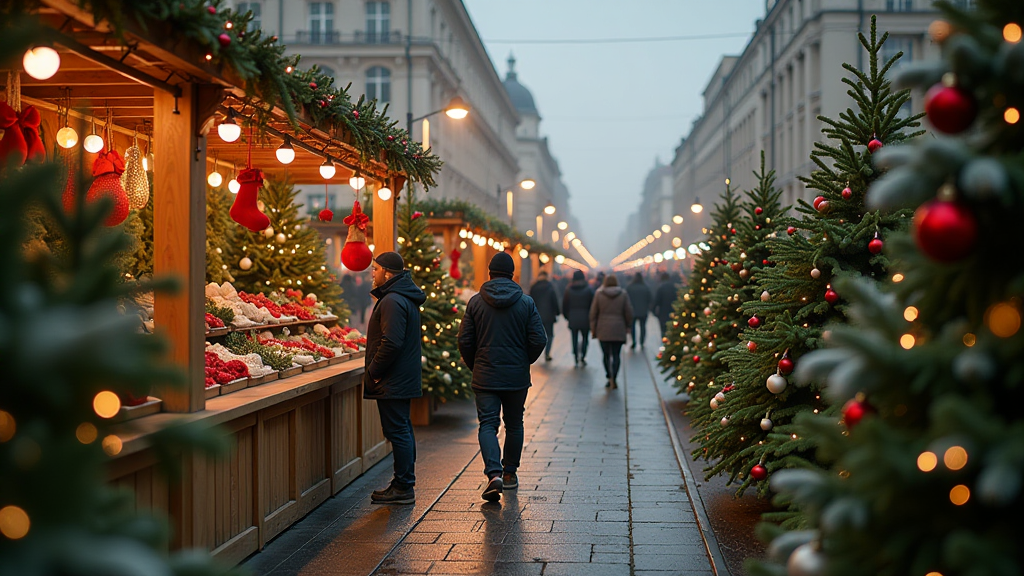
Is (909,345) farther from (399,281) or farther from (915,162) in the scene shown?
(399,281)

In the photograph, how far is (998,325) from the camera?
234 centimetres

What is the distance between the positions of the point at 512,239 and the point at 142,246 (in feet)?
70.1

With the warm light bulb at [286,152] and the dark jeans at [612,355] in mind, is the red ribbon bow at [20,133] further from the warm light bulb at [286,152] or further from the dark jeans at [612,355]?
the dark jeans at [612,355]

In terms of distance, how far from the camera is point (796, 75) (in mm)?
47406

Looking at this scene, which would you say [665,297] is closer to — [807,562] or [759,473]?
[759,473]

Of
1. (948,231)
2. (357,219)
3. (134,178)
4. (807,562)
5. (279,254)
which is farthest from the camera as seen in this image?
Result: (279,254)

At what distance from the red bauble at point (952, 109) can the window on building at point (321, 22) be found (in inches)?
1790

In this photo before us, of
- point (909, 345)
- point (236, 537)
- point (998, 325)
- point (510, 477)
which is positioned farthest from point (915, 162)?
point (510, 477)

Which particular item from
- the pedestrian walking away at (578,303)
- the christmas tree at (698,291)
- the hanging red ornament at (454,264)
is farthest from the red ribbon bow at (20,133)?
the hanging red ornament at (454,264)

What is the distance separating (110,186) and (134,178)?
0.79 meters

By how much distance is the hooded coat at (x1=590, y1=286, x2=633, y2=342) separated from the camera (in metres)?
16.4

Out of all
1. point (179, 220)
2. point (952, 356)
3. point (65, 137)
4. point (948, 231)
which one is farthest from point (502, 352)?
point (948, 231)

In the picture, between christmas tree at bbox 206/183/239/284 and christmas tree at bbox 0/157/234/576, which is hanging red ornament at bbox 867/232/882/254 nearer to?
christmas tree at bbox 0/157/234/576

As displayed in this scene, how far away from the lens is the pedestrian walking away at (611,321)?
1645 centimetres
